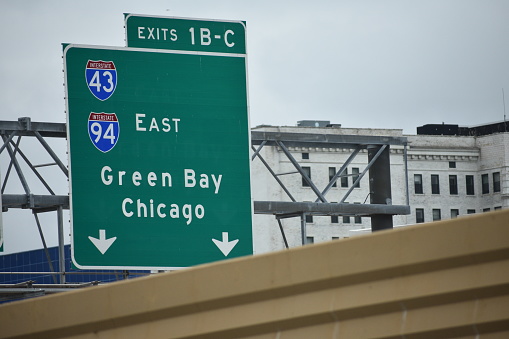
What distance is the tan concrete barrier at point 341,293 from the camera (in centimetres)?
1012

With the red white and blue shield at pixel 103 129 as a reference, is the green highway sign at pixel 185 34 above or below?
above

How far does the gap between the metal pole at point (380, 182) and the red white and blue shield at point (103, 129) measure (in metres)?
6.84

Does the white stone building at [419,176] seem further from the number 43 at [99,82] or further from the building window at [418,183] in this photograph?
the number 43 at [99,82]

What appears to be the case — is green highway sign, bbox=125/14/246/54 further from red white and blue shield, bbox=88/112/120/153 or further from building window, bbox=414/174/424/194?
building window, bbox=414/174/424/194

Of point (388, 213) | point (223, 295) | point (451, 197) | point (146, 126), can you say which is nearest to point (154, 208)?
point (146, 126)

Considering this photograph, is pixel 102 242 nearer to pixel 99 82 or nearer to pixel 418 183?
pixel 99 82

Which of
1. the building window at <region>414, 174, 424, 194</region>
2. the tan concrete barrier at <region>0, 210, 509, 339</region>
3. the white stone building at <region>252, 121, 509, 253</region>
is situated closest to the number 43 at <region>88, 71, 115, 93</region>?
the tan concrete barrier at <region>0, 210, 509, 339</region>

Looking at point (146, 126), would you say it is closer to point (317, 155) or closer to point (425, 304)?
point (425, 304)

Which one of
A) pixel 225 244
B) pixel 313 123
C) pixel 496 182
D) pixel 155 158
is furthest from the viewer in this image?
pixel 496 182

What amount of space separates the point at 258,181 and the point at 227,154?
83.1 metres

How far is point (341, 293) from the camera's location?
10.7 m

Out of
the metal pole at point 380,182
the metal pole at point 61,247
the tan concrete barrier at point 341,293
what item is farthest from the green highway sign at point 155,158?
the tan concrete barrier at point 341,293

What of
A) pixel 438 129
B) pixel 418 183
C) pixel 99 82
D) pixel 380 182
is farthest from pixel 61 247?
pixel 438 129

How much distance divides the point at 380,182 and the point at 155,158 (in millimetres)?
6827
